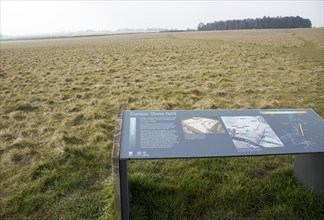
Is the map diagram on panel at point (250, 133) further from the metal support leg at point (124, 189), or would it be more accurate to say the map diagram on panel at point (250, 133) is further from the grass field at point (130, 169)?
the metal support leg at point (124, 189)

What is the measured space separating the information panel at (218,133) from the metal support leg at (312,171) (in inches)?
25.1

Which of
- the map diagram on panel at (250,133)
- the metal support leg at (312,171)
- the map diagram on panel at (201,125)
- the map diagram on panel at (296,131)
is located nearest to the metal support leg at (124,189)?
the map diagram on panel at (201,125)

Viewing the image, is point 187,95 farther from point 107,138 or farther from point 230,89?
point 107,138

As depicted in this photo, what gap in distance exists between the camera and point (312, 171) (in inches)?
162

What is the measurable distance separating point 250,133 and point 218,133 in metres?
0.42

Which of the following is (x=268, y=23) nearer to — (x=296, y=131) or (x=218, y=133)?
(x=296, y=131)

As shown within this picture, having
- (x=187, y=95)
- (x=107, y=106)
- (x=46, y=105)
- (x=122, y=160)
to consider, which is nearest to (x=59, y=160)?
(x=122, y=160)

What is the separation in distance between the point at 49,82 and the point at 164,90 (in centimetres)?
611

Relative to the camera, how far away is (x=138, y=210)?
3.73 metres

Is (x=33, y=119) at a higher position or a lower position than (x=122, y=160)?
lower

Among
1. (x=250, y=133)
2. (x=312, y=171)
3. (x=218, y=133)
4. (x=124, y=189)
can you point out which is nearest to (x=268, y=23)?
(x=312, y=171)

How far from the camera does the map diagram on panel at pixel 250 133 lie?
3379mm

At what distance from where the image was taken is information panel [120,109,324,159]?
3.22 meters

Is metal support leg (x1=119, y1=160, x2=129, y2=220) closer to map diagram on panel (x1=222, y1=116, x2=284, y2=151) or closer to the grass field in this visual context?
the grass field
